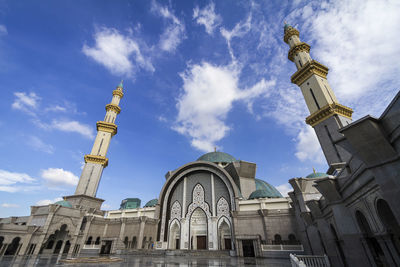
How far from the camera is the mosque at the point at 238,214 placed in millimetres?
5449

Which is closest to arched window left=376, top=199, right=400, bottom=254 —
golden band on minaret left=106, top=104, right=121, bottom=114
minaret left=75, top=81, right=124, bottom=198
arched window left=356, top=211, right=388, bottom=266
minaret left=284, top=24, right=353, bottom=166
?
arched window left=356, top=211, right=388, bottom=266

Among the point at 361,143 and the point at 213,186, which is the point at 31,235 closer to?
the point at 213,186

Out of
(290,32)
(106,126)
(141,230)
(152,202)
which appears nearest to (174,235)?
(141,230)

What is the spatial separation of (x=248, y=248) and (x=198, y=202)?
8.08 metres

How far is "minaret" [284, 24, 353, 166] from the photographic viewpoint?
17078mm

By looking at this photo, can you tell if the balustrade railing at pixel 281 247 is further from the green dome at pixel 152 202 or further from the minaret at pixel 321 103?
the green dome at pixel 152 202

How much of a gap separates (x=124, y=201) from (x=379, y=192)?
1709 inches

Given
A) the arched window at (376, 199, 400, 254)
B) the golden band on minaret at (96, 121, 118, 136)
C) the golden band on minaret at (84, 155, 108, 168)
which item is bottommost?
the arched window at (376, 199, 400, 254)

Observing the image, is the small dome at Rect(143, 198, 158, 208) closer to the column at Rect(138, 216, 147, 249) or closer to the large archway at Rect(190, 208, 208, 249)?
the column at Rect(138, 216, 147, 249)

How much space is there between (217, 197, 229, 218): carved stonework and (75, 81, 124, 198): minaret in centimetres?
1903

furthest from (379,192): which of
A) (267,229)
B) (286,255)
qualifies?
(267,229)

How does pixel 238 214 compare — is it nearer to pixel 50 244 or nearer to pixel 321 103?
pixel 321 103

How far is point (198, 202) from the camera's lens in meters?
23.9

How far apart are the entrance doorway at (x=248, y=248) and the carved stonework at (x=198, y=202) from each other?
5.65 metres
